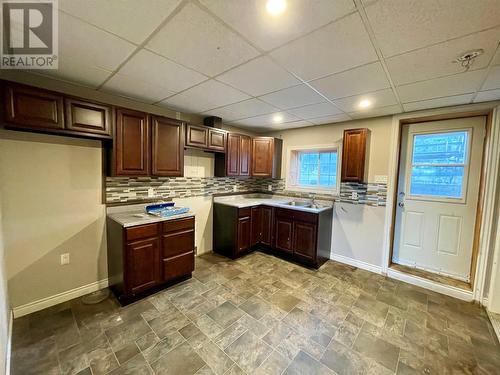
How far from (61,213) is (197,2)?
2355 mm

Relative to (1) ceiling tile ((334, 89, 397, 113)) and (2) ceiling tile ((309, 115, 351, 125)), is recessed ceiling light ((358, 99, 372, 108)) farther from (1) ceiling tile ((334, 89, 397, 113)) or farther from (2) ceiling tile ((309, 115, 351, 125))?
(2) ceiling tile ((309, 115, 351, 125))

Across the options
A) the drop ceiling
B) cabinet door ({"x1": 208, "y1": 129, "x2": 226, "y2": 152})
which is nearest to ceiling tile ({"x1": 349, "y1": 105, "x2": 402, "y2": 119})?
the drop ceiling

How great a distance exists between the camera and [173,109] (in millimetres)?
2938

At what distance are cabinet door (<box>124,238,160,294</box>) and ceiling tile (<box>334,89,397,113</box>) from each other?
2722 millimetres

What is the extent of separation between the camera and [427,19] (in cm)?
112

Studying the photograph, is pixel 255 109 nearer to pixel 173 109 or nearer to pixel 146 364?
pixel 173 109

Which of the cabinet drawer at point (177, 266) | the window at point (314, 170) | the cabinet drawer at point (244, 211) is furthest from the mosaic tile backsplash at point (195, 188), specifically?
the cabinet drawer at point (177, 266)

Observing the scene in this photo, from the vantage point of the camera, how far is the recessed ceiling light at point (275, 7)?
3.40 ft

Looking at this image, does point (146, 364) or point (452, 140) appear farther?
point (452, 140)

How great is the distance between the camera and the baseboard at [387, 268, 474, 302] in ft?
8.07

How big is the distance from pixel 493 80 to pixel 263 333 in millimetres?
2986

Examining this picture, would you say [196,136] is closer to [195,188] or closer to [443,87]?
[195,188]

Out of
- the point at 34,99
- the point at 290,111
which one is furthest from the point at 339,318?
the point at 34,99

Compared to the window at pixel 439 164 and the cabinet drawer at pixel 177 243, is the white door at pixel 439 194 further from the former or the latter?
the cabinet drawer at pixel 177 243
